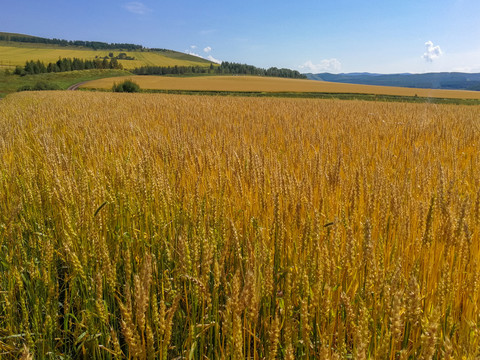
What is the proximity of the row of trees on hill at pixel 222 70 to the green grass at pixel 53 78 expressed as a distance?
1377cm

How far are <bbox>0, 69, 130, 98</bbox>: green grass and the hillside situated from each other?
2332cm

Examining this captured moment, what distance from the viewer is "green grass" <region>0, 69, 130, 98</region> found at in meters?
45.2

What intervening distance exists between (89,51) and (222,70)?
2260 inches

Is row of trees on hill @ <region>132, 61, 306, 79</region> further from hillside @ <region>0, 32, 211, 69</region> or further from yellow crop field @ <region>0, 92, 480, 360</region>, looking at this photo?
yellow crop field @ <region>0, 92, 480, 360</region>

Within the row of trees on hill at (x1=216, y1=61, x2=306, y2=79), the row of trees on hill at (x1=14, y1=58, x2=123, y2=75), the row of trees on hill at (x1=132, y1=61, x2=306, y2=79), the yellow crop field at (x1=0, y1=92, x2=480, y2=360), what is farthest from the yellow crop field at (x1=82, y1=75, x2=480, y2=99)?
the row of trees on hill at (x1=216, y1=61, x2=306, y2=79)

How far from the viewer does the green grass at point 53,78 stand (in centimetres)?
4525

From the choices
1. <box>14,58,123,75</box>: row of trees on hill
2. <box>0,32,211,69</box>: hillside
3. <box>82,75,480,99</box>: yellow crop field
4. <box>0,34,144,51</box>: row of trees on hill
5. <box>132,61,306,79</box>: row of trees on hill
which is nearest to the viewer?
<box>82,75,480,99</box>: yellow crop field

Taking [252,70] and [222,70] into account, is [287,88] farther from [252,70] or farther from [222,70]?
[252,70]

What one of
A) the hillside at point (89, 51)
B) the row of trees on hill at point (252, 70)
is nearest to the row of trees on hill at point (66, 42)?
the hillside at point (89, 51)

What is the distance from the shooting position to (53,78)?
5672 centimetres

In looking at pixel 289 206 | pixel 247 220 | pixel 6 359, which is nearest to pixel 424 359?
pixel 289 206

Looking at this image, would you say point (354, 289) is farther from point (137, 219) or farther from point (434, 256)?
point (137, 219)

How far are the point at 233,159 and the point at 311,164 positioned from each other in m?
0.62

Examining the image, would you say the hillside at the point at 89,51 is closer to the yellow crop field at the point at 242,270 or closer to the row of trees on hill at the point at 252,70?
the row of trees on hill at the point at 252,70
